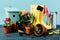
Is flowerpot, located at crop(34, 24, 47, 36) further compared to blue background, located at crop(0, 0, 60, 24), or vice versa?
blue background, located at crop(0, 0, 60, 24)

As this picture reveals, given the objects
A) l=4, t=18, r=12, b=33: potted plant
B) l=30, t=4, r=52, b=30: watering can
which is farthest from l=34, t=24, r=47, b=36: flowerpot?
l=4, t=18, r=12, b=33: potted plant

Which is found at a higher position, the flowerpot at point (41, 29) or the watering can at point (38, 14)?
the watering can at point (38, 14)

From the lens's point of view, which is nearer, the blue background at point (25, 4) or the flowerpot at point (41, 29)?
the flowerpot at point (41, 29)

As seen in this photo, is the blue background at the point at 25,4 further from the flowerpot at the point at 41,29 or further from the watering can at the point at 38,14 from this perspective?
the flowerpot at the point at 41,29

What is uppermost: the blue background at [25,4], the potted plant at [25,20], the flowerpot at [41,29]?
the blue background at [25,4]

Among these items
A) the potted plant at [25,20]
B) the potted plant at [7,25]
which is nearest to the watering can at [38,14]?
the potted plant at [25,20]

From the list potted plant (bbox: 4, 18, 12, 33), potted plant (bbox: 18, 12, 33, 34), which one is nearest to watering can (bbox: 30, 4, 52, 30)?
potted plant (bbox: 18, 12, 33, 34)

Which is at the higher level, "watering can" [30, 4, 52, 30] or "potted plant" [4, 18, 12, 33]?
"watering can" [30, 4, 52, 30]

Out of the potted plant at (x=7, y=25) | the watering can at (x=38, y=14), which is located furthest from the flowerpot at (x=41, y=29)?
the potted plant at (x=7, y=25)

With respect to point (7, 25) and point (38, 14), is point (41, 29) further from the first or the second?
point (7, 25)

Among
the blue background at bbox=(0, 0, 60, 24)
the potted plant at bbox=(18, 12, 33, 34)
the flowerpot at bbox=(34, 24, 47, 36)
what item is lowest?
the flowerpot at bbox=(34, 24, 47, 36)

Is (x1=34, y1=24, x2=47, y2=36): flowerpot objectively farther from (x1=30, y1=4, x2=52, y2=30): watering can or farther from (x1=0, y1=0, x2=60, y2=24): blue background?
(x1=0, y1=0, x2=60, y2=24): blue background

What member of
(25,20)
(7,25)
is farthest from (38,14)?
(7,25)

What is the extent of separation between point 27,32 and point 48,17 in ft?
0.56
